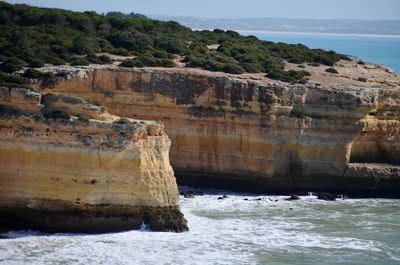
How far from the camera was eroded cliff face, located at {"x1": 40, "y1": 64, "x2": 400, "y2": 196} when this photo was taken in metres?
43.8

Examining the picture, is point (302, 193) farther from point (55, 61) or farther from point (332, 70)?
point (55, 61)

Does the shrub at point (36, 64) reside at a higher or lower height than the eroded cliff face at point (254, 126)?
higher

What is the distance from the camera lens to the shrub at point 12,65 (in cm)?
4206

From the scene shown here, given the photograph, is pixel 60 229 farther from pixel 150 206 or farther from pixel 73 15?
pixel 73 15

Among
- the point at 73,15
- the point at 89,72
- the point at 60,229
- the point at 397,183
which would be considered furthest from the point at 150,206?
the point at 73,15

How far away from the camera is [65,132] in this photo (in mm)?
36188

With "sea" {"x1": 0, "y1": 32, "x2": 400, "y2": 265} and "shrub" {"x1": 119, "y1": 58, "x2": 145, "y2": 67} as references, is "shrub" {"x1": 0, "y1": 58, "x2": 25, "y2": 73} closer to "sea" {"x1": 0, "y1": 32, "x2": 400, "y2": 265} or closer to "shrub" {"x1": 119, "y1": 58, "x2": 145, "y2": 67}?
"shrub" {"x1": 119, "y1": 58, "x2": 145, "y2": 67}

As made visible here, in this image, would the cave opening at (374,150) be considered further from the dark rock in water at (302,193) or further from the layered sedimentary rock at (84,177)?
the layered sedimentary rock at (84,177)

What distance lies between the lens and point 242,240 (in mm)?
36156

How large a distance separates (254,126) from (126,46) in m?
9.13

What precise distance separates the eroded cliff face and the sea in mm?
2234

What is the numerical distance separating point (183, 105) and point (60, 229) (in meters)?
10.1

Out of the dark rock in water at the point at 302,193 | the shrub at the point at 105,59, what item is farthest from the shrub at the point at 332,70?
the shrub at the point at 105,59

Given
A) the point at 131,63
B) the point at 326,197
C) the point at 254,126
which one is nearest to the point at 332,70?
the point at 254,126
